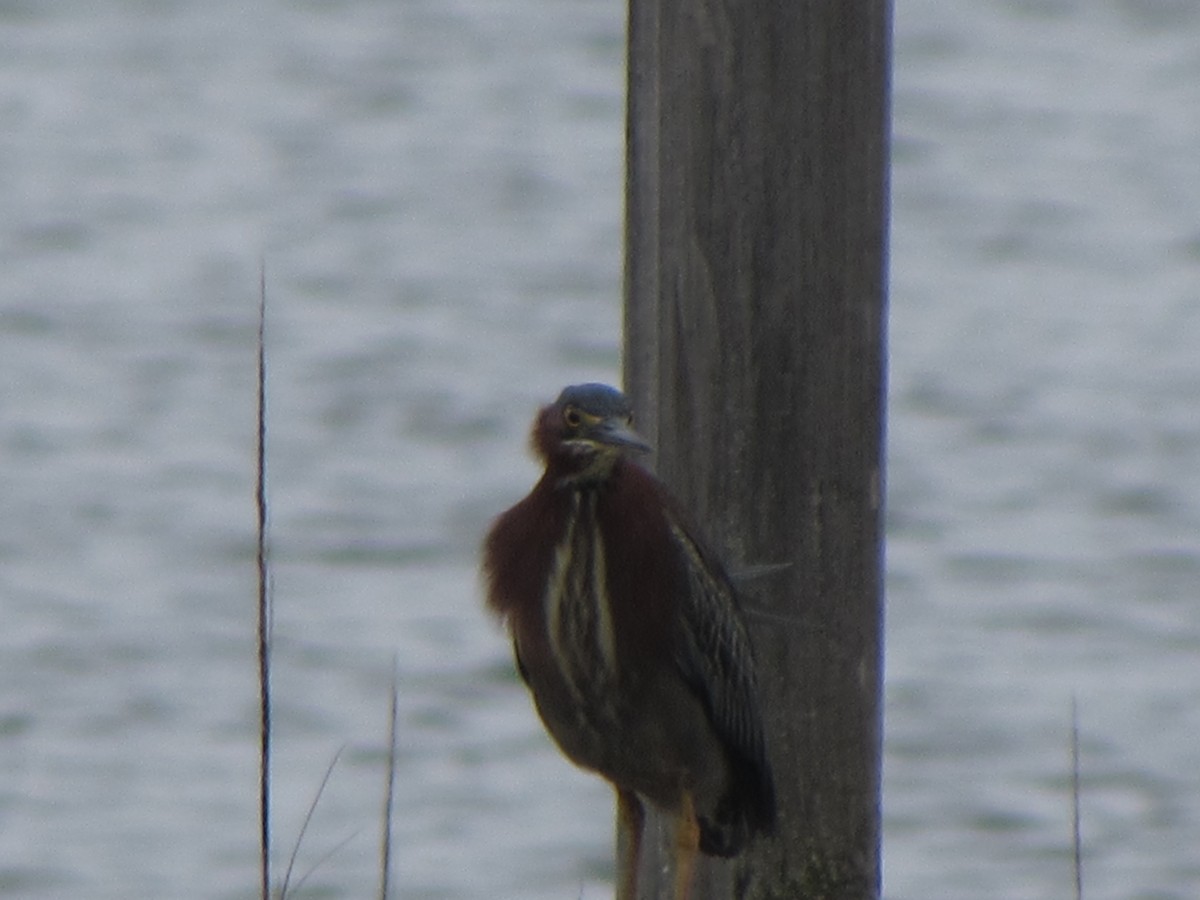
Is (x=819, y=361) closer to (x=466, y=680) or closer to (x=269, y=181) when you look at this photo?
(x=466, y=680)

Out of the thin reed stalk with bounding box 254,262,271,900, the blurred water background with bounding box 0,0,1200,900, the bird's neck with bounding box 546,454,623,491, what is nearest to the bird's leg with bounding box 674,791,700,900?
the bird's neck with bounding box 546,454,623,491

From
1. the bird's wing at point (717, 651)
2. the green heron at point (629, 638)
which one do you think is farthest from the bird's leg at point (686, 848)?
the bird's wing at point (717, 651)

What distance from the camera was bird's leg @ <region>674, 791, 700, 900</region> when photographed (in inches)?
147

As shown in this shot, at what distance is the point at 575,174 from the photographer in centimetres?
1545

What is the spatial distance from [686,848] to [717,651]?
0.95ft

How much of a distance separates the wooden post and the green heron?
72 mm

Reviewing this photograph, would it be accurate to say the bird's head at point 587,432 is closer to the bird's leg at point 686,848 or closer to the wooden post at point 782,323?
the wooden post at point 782,323

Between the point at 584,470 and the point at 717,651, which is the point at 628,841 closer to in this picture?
the point at 717,651

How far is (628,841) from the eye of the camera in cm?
395

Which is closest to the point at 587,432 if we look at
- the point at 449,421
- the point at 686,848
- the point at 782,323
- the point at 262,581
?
the point at 782,323

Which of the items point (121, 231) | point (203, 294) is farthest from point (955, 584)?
point (121, 231)

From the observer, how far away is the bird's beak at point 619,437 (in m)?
3.43

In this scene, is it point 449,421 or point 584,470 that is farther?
point 449,421

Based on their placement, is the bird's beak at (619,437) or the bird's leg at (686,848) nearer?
the bird's beak at (619,437)
